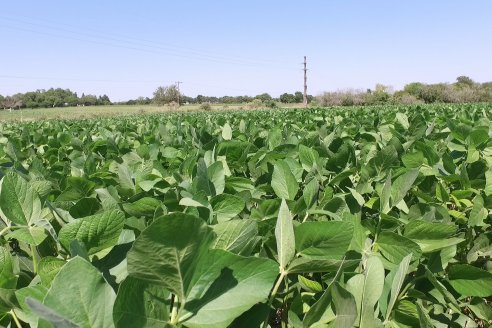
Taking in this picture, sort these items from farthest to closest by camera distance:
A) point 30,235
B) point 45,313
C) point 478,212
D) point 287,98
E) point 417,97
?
point 287,98 → point 417,97 → point 478,212 → point 30,235 → point 45,313

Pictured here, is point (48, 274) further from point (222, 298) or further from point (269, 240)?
point (269, 240)

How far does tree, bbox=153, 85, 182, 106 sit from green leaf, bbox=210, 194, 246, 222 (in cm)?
9085

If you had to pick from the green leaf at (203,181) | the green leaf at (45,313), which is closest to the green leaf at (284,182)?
the green leaf at (203,181)

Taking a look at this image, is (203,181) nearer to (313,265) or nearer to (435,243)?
(313,265)

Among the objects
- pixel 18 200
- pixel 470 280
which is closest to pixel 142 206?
pixel 18 200

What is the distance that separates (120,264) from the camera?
867 mm

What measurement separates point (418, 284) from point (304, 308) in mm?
379

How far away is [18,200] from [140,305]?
537 millimetres

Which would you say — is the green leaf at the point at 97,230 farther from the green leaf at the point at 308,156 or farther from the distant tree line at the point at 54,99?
the distant tree line at the point at 54,99

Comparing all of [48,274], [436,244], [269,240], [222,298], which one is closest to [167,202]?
[269,240]

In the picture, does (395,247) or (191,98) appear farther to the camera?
(191,98)

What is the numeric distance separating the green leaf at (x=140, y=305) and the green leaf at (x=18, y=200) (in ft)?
1.67

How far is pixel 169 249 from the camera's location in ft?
1.88

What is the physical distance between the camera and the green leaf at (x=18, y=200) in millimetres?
956
